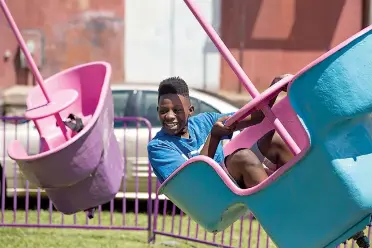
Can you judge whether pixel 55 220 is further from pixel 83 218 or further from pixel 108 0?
pixel 108 0

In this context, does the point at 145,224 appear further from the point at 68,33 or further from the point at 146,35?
the point at 68,33

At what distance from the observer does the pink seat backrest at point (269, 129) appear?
12.8 feet

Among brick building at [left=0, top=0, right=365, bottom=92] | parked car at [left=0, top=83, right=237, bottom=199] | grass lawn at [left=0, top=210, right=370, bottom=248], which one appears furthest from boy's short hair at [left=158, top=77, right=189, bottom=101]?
brick building at [left=0, top=0, right=365, bottom=92]

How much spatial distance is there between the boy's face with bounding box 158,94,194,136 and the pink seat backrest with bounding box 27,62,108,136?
1.60 metres

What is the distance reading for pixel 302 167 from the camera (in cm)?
320

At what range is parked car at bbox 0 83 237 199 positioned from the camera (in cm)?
806

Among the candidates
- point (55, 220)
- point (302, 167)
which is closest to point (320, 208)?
point (302, 167)

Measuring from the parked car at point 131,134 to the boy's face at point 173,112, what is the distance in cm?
384

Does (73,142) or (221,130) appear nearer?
(221,130)

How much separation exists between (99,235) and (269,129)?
3.52 metres

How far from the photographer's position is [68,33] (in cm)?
1237

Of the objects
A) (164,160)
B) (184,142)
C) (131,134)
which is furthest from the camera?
(131,134)

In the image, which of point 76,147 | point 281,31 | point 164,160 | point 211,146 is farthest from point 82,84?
point 281,31

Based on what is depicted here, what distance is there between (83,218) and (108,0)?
5.13 m
